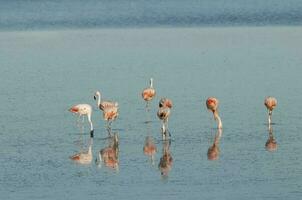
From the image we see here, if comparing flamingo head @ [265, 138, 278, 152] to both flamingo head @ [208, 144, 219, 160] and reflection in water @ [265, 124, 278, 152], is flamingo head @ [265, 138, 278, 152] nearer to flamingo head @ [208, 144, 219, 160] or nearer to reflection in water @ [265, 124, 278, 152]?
reflection in water @ [265, 124, 278, 152]

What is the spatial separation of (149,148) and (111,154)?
33.8 inches

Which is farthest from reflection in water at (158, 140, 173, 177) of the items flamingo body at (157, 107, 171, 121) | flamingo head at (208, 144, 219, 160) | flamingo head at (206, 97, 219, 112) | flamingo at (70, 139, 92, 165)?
flamingo head at (206, 97, 219, 112)

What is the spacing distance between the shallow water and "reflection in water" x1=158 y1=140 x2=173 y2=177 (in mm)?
115

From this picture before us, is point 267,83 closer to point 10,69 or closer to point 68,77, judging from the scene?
point 68,77

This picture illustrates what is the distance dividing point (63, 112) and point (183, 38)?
1762 cm

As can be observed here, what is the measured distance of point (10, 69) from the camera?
33.0 meters

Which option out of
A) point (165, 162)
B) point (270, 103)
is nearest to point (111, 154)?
point (165, 162)

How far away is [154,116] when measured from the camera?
77.9ft

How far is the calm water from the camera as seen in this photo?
51.1 meters

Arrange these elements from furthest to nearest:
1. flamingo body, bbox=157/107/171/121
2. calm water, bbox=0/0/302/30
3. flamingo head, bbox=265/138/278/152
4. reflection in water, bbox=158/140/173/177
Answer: calm water, bbox=0/0/302/30 → flamingo body, bbox=157/107/171/121 → flamingo head, bbox=265/138/278/152 → reflection in water, bbox=158/140/173/177

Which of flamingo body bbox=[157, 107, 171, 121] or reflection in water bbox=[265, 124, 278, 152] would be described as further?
flamingo body bbox=[157, 107, 171, 121]

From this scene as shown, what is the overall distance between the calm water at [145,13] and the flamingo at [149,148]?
2734 centimetres

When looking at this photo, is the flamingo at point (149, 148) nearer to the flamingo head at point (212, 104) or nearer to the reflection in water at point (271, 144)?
the flamingo head at point (212, 104)

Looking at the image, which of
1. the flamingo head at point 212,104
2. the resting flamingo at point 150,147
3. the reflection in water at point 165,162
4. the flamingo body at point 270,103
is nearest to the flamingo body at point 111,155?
the resting flamingo at point 150,147
